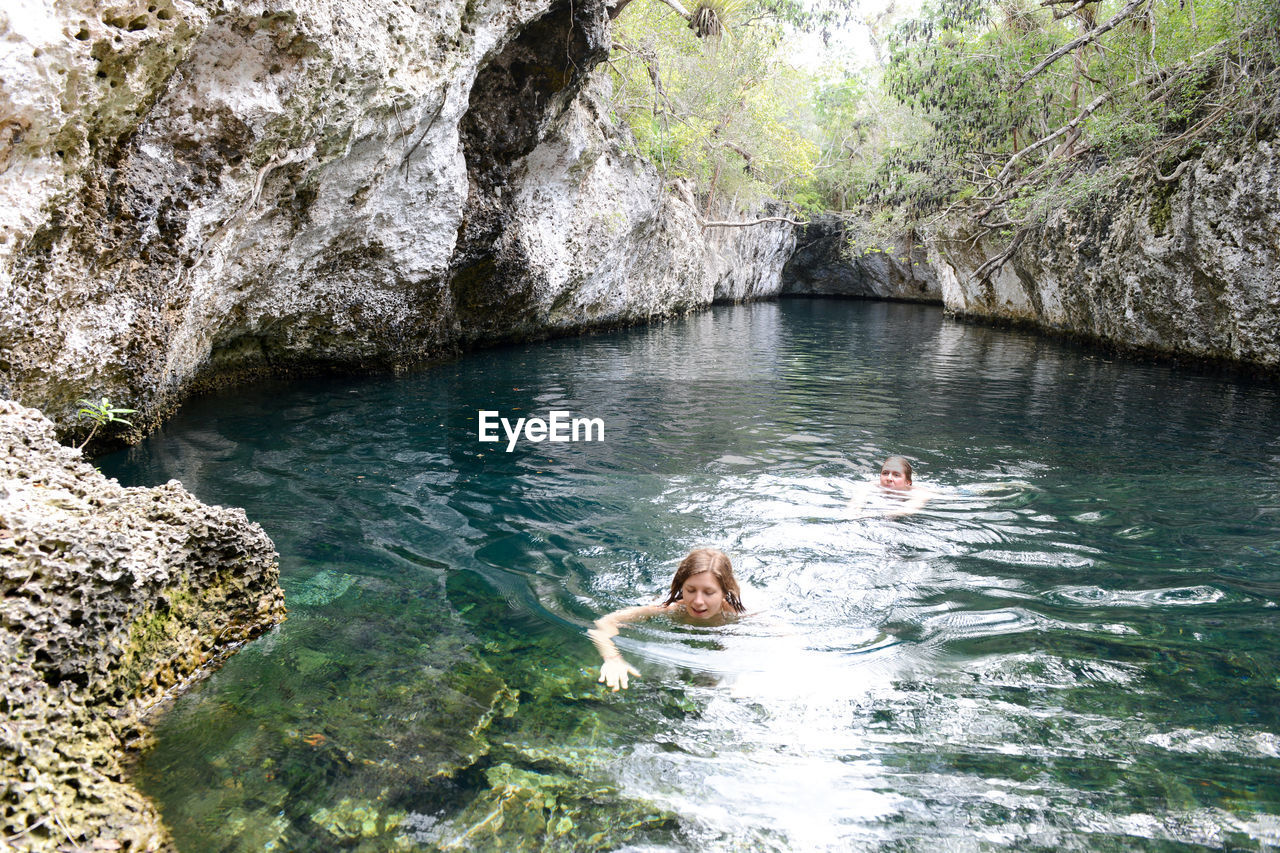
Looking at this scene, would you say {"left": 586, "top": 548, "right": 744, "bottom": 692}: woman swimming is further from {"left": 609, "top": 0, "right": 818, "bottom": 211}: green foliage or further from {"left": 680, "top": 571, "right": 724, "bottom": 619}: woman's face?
{"left": 609, "top": 0, "right": 818, "bottom": 211}: green foliage

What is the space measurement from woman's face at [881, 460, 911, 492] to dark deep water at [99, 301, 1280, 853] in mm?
319

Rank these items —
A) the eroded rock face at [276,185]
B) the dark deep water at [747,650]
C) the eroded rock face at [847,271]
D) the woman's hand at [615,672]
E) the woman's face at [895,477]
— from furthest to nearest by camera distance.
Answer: the eroded rock face at [847,271], the woman's face at [895,477], the eroded rock face at [276,185], the woman's hand at [615,672], the dark deep water at [747,650]

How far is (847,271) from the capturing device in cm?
5000

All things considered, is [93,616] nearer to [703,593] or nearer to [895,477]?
[703,593]

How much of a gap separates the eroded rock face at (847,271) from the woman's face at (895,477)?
34933 millimetres

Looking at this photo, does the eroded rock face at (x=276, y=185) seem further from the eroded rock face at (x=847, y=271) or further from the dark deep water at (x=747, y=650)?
the eroded rock face at (x=847, y=271)

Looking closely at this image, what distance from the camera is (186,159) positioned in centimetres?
729

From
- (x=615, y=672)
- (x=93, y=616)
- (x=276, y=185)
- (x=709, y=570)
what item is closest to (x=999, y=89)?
(x=276, y=185)

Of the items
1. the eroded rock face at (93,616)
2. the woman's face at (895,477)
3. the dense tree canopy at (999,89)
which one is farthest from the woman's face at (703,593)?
the dense tree canopy at (999,89)

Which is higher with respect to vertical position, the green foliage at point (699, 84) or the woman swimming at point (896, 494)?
the green foliage at point (699, 84)

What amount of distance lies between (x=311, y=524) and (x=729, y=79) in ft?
60.4

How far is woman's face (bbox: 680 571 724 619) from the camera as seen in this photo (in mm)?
4066

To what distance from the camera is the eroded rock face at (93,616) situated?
2.54 meters

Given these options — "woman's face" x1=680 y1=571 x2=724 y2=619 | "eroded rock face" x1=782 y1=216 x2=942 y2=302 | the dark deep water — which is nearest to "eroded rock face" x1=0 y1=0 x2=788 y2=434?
the dark deep water
